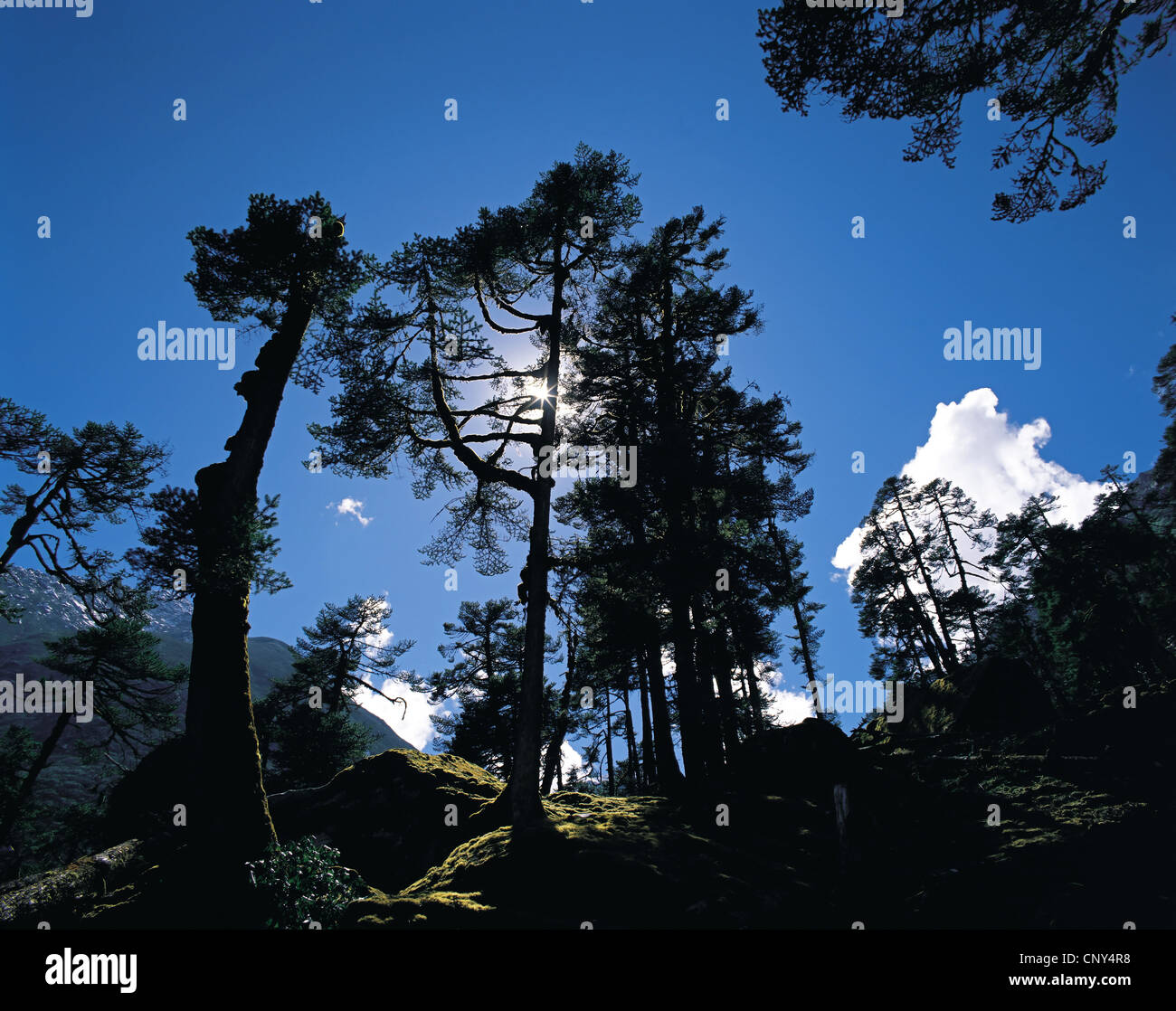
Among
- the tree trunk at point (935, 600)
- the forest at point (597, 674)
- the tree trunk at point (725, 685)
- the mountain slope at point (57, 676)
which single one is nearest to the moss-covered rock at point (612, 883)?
the forest at point (597, 674)

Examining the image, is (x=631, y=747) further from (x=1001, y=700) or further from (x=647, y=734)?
(x=1001, y=700)

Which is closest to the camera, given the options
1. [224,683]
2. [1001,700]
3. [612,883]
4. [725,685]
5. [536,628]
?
[612,883]

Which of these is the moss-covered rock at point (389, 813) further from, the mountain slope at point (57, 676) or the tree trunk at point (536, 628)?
the mountain slope at point (57, 676)

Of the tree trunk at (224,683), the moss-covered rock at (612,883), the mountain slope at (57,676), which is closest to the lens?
the moss-covered rock at (612,883)

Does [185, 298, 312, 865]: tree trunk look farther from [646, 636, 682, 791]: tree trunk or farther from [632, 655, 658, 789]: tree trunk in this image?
[632, 655, 658, 789]: tree trunk

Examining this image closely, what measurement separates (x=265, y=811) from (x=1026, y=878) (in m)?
11.3

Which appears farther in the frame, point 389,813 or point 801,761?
point 801,761

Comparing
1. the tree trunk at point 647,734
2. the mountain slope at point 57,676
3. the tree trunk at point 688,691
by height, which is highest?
the tree trunk at point 688,691

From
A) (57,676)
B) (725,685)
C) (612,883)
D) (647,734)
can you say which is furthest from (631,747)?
(57,676)

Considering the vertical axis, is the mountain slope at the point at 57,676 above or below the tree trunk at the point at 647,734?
below

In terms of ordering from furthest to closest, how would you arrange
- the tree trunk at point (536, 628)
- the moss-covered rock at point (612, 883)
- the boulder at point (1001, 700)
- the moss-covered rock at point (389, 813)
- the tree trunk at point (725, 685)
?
1. the tree trunk at point (725, 685)
2. the boulder at point (1001, 700)
3. the moss-covered rock at point (389, 813)
4. the tree trunk at point (536, 628)
5. the moss-covered rock at point (612, 883)

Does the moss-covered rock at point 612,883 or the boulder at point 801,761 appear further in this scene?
Result: the boulder at point 801,761
